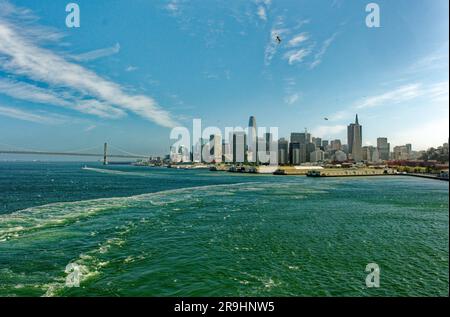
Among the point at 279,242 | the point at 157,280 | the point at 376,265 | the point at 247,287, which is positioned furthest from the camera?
the point at 279,242

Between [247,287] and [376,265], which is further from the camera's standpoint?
[376,265]

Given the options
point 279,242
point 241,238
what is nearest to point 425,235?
point 279,242

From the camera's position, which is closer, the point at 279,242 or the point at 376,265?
the point at 376,265
